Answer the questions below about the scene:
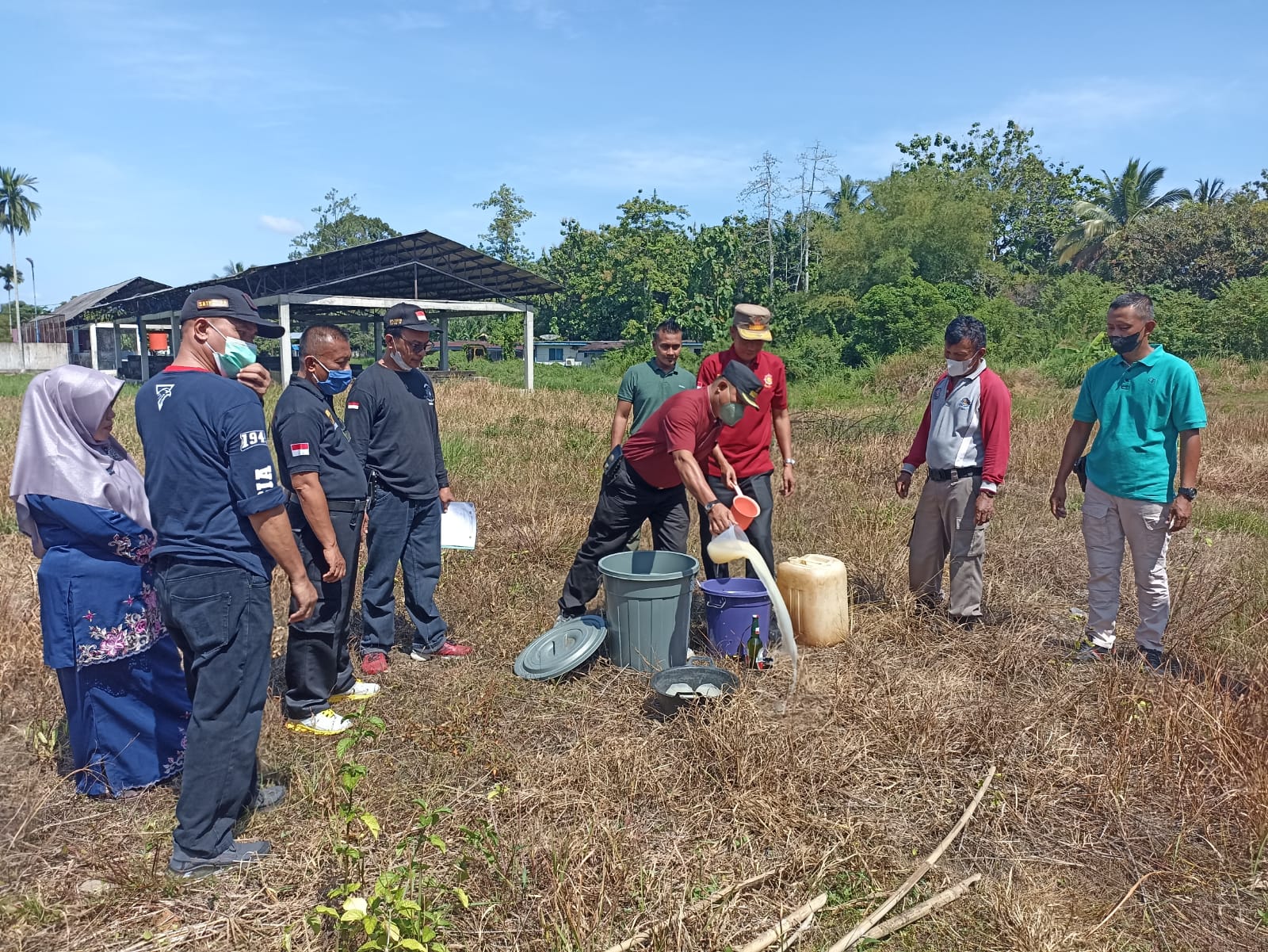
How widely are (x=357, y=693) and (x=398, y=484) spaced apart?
108 cm

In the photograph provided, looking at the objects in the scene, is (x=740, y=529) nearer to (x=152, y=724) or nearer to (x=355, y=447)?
(x=355, y=447)

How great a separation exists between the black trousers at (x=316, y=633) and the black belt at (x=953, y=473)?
3.17 metres

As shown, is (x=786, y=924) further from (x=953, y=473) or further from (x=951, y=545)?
(x=953, y=473)

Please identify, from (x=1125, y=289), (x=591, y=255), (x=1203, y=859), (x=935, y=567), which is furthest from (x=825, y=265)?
(x=1203, y=859)

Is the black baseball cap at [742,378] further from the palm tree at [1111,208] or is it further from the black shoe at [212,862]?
the palm tree at [1111,208]

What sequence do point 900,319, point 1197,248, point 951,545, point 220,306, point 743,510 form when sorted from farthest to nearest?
point 1197,248, point 900,319, point 951,545, point 743,510, point 220,306

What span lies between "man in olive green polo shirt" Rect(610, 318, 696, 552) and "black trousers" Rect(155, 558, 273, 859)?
119 inches

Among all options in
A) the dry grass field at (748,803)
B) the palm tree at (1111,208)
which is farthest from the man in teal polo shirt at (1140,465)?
the palm tree at (1111,208)

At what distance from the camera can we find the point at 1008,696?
380 cm

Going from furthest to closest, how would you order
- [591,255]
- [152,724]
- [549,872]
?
1. [591,255]
2. [152,724]
3. [549,872]

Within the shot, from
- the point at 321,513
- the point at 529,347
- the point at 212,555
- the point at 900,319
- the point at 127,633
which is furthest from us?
the point at 900,319

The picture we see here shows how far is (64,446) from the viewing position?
2.73 m

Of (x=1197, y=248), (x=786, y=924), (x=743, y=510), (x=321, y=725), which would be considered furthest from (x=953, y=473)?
(x=1197, y=248)

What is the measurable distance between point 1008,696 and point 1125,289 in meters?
28.6
